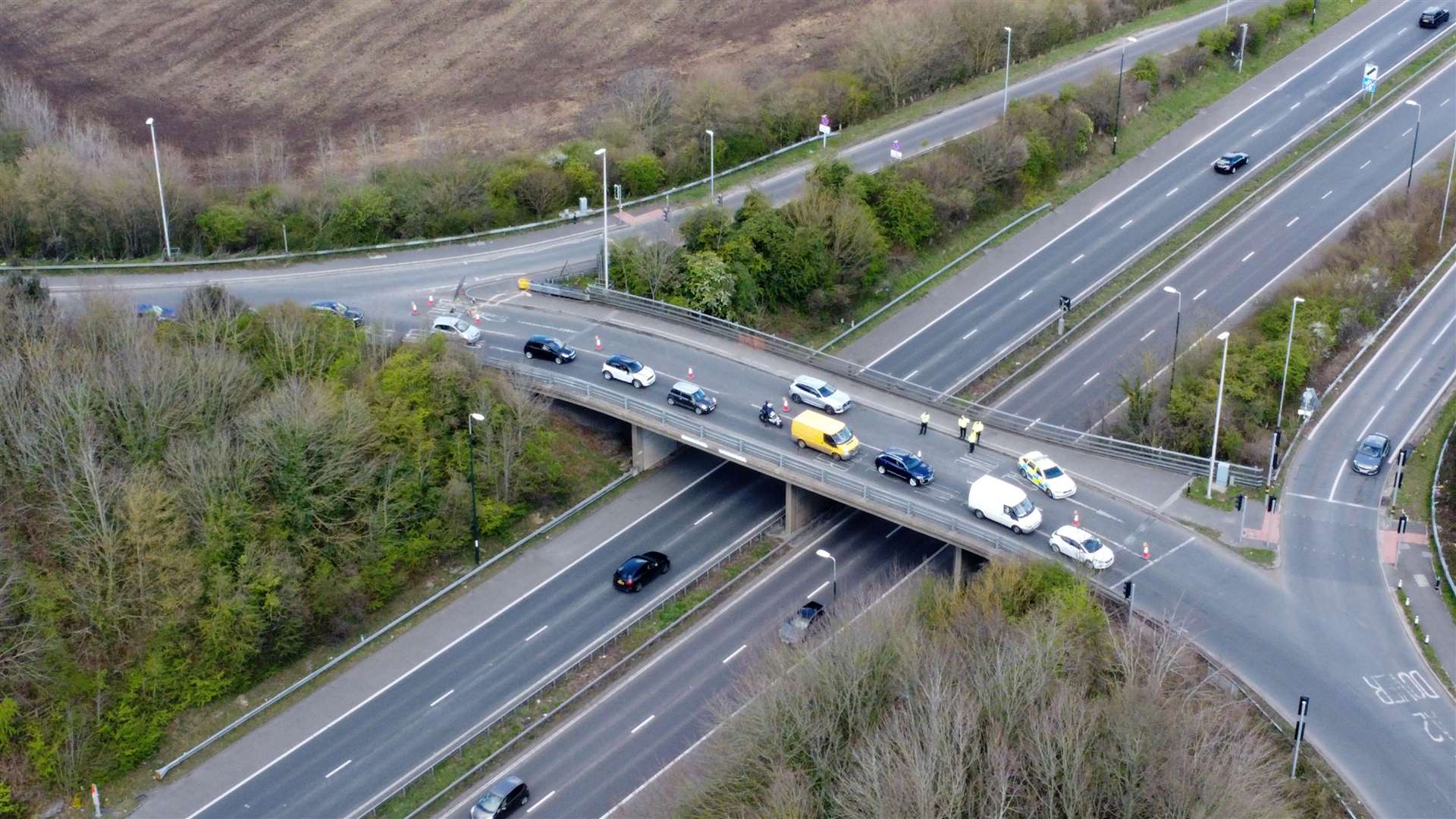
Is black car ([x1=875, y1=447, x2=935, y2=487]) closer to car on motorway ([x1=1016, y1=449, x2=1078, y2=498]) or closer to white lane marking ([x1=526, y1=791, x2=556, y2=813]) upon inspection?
car on motorway ([x1=1016, y1=449, x2=1078, y2=498])

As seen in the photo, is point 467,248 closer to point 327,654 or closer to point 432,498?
point 432,498

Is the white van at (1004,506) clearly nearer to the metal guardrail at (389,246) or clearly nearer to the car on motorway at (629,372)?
the car on motorway at (629,372)

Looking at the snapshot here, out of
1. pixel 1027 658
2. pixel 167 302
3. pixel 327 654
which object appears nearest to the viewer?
pixel 1027 658

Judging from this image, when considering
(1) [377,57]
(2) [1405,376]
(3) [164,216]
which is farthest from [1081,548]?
(1) [377,57]

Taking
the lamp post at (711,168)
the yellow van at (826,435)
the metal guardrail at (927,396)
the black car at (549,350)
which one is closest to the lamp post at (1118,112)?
the lamp post at (711,168)

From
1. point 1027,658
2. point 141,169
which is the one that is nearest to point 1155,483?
point 1027,658

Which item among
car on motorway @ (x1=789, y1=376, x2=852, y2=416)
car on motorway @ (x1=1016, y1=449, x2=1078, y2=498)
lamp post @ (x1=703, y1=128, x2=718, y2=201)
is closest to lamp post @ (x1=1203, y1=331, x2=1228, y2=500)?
car on motorway @ (x1=1016, y1=449, x2=1078, y2=498)

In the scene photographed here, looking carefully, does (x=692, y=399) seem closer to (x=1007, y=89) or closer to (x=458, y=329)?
(x=458, y=329)
